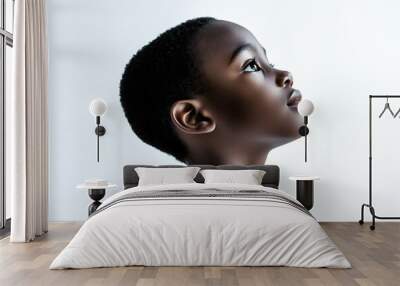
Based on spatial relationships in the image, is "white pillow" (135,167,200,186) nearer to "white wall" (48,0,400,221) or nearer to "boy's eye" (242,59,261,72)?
"white wall" (48,0,400,221)

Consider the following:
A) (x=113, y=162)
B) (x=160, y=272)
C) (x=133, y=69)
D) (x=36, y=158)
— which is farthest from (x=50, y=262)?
(x=133, y=69)

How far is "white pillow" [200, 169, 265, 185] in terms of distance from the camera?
6.94 m

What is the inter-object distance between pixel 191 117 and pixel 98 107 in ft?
3.82

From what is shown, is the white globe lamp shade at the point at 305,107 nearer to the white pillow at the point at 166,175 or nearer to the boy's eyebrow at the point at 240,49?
the boy's eyebrow at the point at 240,49

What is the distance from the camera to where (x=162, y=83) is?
7.44m

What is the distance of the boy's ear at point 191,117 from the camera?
7.42 metres

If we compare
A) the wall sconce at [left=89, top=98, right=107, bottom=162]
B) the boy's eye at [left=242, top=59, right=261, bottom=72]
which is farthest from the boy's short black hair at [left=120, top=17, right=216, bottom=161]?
the boy's eye at [left=242, top=59, right=261, bottom=72]

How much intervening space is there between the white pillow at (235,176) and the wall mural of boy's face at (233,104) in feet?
1.55

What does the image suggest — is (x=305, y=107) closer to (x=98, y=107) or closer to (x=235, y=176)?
(x=235, y=176)

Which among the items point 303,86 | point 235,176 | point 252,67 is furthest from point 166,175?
point 303,86

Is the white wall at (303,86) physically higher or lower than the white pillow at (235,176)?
higher

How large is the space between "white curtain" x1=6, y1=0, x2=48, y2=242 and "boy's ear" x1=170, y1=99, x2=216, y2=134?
1.62 meters

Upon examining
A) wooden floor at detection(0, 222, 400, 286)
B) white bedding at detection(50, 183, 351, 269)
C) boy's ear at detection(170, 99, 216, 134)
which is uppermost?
boy's ear at detection(170, 99, 216, 134)

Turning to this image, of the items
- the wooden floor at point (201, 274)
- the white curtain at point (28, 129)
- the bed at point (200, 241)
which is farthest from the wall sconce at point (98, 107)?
the bed at point (200, 241)
